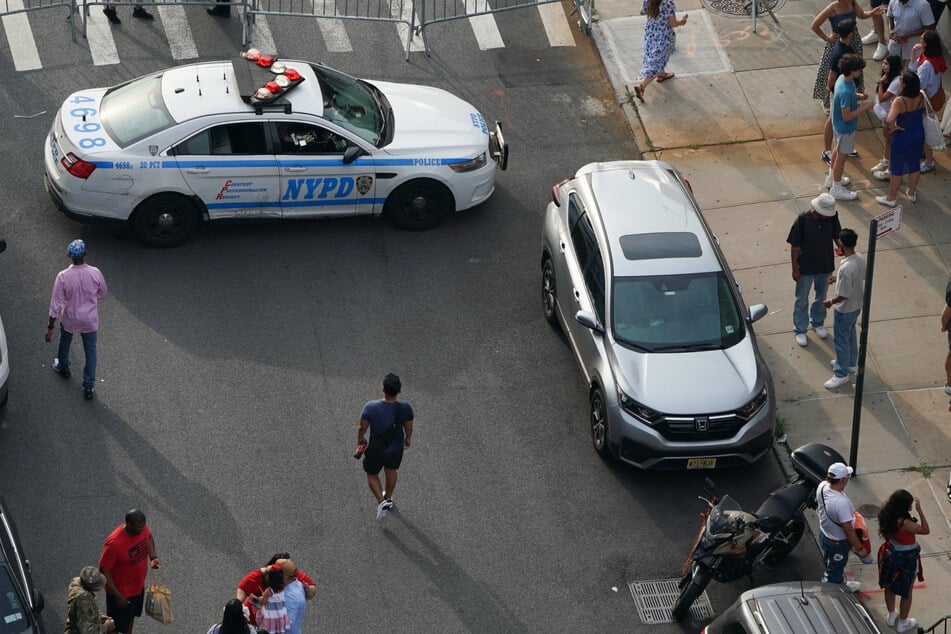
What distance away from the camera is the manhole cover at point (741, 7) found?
61.1ft

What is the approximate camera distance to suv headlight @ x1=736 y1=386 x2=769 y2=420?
12.0 meters

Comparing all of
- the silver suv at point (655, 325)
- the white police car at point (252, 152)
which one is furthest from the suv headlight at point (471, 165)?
the silver suv at point (655, 325)

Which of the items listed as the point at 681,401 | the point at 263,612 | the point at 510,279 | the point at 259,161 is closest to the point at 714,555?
the point at 681,401

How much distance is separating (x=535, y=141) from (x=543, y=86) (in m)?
1.24

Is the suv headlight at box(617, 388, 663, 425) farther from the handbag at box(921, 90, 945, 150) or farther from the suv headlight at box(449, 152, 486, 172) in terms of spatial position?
the handbag at box(921, 90, 945, 150)

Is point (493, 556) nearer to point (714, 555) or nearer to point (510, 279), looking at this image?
point (714, 555)

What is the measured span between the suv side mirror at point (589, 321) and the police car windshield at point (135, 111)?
4.91 m

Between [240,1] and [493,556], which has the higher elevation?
[240,1]

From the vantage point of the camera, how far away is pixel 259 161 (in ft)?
46.4

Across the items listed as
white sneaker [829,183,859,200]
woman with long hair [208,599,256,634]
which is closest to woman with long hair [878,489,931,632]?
woman with long hair [208,599,256,634]

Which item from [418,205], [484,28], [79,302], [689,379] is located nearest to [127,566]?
[79,302]

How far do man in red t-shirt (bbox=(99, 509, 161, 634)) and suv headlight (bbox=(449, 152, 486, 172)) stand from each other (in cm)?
620

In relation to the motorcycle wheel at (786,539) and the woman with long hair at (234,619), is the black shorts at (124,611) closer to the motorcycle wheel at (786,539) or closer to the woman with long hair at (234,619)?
the woman with long hair at (234,619)

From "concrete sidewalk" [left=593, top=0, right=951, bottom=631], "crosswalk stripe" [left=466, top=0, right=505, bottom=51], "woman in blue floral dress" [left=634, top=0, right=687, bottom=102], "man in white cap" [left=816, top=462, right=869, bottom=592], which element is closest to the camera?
"man in white cap" [left=816, top=462, right=869, bottom=592]
